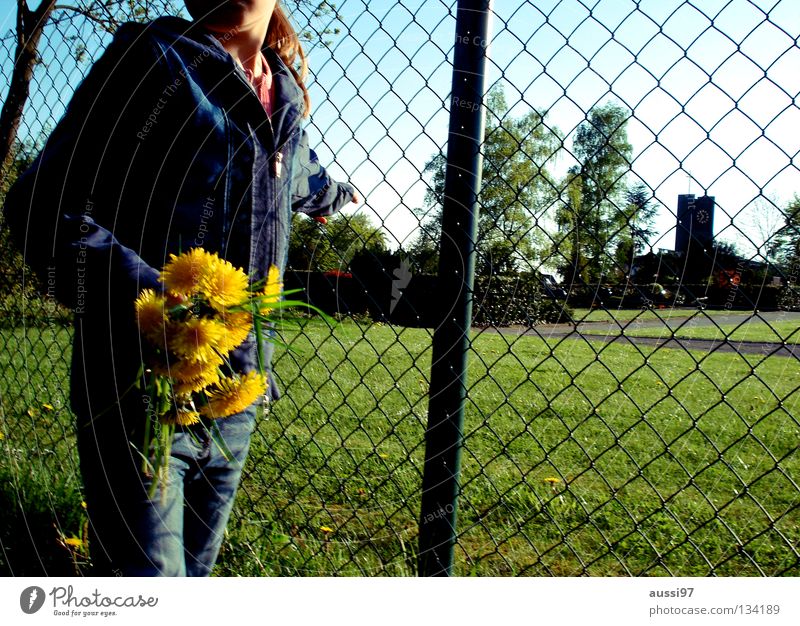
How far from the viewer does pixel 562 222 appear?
144 centimetres

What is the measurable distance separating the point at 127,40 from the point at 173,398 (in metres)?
0.71

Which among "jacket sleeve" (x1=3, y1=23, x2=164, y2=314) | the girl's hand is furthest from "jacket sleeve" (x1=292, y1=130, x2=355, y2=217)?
"jacket sleeve" (x1=3, y1=23, x2=164, y2=314)

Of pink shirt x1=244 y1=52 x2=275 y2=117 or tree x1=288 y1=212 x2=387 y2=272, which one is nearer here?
pink shirt x1=244 y1=52 x2=275 y2=117

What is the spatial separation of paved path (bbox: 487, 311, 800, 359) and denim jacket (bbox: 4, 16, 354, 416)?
0.69m

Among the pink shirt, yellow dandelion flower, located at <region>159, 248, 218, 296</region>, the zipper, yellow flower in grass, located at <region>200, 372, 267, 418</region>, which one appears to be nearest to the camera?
yellow dandelion flower, located at <region>159, 248, 218, 296</region>

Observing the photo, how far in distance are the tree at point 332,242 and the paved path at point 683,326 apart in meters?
0.42

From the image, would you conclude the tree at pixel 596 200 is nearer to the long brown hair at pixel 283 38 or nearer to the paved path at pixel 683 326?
the paved path at pixel 683 326

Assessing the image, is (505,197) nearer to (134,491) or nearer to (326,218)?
(326,218)

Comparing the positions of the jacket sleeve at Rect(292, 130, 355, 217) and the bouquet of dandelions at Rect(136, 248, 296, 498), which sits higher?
the jacket sleeve at Rect(292, 130, 355, 217)

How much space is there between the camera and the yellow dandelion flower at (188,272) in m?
1.16

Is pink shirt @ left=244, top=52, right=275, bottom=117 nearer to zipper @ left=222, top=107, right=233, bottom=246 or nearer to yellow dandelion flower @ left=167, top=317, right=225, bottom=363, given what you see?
zipper @ left=222, top=107, right=233, bottom=246

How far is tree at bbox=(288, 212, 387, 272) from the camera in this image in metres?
1.75
